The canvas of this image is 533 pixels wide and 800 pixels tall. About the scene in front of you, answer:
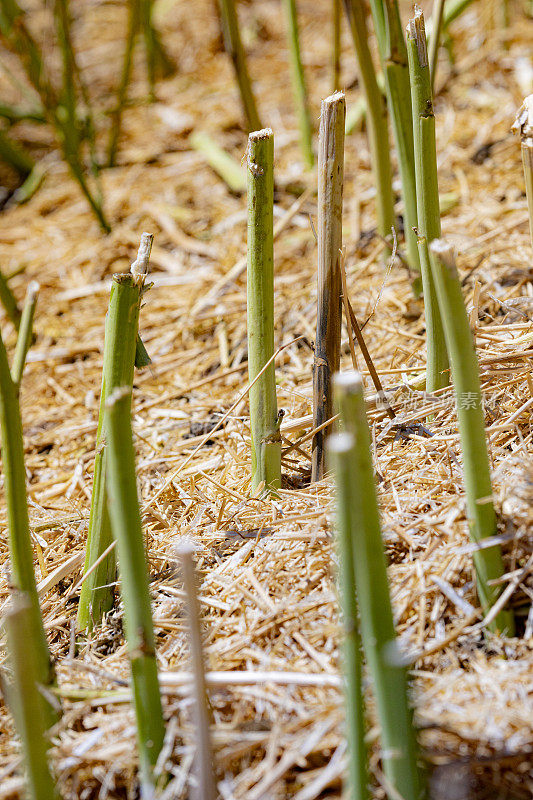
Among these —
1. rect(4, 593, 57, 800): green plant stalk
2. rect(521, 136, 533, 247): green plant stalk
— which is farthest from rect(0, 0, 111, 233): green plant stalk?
rect(4, 593, 57, 800): green plant stalk

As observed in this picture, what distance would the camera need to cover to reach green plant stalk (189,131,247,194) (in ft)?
6.36

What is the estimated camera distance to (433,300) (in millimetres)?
915

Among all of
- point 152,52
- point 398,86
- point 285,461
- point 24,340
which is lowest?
point 285,461

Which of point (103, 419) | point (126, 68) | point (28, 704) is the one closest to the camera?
point (28, 704)

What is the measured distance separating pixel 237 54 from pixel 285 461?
99 cm

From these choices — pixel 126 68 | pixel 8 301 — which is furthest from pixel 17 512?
pixel 126 68

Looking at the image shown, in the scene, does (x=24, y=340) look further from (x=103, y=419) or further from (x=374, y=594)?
(x=374, y=594)

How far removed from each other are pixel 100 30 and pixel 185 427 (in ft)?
7.49

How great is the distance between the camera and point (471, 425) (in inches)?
26.3

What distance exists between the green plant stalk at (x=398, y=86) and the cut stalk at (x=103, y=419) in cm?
50

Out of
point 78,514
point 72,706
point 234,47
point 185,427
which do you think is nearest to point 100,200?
point 234,47

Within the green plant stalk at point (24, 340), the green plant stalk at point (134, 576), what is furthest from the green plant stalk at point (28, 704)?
the green plant stalk at point (24, 340)

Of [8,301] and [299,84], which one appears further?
[299,84]

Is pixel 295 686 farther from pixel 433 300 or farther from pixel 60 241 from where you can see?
pixel 60 241
